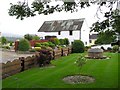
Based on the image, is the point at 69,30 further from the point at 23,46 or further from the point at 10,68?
the point at 10,68

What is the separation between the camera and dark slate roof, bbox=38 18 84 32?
61.2 m

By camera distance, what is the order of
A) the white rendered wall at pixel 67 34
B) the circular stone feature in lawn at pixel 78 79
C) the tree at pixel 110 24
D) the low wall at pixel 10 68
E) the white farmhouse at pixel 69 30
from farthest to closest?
the white farmhouse at pixel 69 30
the white rendered wall at pixel 67 34
the low wall at pixel 10 68
the circular stone feature in lawn at pixel 78 79
the tree at pixel 110 24

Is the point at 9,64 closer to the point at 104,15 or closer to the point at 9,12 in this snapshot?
the point at 9,12

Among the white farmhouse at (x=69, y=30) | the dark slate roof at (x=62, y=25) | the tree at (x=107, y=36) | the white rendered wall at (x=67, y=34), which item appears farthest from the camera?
the dark slate roof at (x=62, y=25)

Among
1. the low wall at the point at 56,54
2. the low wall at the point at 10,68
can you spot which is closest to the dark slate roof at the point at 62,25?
the low wall at the point at 56,54

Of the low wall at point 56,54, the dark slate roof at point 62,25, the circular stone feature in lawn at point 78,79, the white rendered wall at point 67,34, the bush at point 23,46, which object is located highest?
the dark slate roof at point 62,25

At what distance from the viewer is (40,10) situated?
991cm

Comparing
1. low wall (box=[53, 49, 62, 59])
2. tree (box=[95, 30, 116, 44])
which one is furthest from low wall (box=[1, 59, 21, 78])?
low wall (box=[53, 49, 62, 59])

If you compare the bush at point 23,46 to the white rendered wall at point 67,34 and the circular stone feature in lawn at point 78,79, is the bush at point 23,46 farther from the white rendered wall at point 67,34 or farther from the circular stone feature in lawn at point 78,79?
the white rendered wall at point 67,34

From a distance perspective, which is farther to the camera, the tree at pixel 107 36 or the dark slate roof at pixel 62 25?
the dark slate roof at pixel 62 25

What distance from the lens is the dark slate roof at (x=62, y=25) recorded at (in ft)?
201

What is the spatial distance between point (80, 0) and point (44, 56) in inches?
446

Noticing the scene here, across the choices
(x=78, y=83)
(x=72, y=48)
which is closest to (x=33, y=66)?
(x=78, y=83)

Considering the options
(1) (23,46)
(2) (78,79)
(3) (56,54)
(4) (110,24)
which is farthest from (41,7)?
(1) (23,46)
